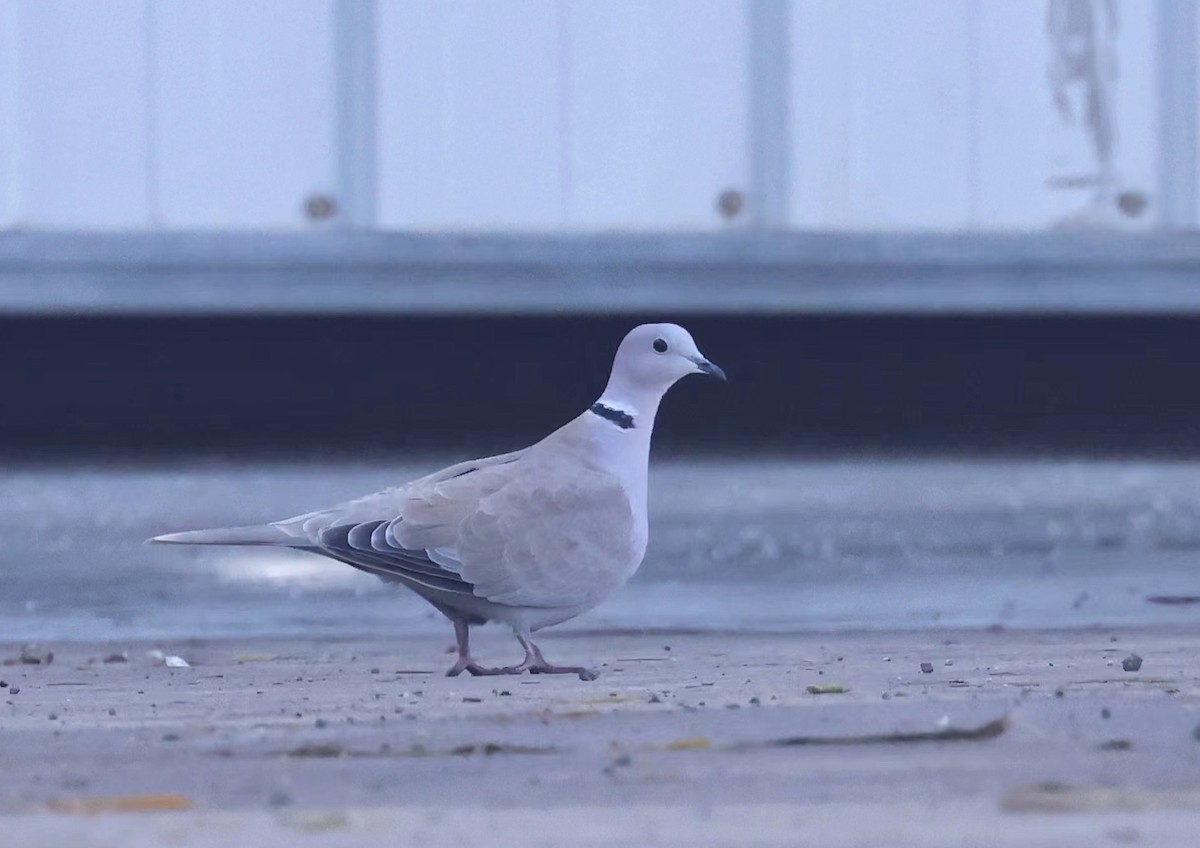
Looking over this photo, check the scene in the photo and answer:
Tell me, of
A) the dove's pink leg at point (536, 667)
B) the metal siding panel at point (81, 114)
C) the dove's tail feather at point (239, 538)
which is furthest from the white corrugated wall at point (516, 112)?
the dove's pink leg at point (536, 667)

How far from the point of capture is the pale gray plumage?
381cm

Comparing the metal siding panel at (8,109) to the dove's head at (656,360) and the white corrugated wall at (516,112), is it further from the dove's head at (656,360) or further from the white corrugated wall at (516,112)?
the dove's head at (656,360)

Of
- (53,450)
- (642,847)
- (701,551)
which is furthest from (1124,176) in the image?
(642,847)

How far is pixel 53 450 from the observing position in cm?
514

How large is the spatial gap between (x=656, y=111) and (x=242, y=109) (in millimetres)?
1086

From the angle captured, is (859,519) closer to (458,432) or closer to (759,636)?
(759,636)

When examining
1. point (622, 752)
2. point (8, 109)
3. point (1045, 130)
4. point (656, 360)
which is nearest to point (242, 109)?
point (8, 109)

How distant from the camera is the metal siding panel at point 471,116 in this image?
4840 millimetres

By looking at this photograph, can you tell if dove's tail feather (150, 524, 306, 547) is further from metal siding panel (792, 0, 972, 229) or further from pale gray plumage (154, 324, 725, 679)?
metal siding panel (792, 0, 972, 229)

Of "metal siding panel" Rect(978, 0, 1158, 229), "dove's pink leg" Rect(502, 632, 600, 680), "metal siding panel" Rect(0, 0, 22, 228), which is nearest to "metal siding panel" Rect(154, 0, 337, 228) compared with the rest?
"metal siding panel" Rect(0, 0, 22, 228)

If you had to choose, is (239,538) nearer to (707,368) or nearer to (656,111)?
(707,368)

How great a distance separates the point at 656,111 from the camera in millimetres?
4875

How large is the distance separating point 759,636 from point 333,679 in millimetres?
1410

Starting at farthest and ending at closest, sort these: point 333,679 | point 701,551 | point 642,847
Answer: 1. point 701,551
2. point 333,679
3. point 642,847
